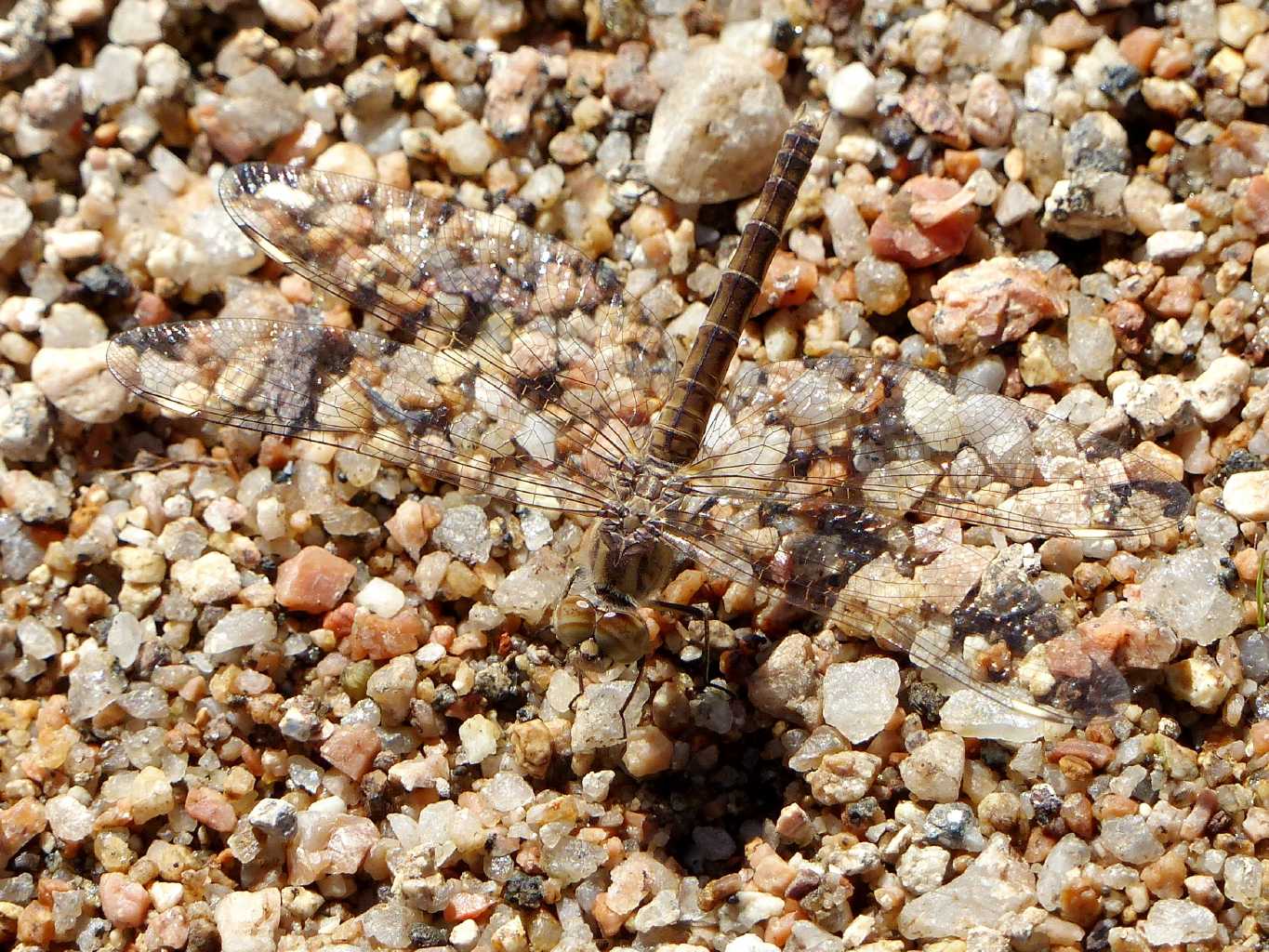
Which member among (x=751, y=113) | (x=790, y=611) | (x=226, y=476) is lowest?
(x=226, y=476)

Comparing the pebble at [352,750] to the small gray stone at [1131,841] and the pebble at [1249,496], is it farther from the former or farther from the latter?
the pebble at [1249,496]

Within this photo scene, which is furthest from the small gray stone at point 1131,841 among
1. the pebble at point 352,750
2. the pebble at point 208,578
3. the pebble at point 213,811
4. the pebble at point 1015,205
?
the pebble at point 208,578

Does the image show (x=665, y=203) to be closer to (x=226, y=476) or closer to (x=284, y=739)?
(x=226, y=476)

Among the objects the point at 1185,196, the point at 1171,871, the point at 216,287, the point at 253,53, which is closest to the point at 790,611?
the point at 1171,871

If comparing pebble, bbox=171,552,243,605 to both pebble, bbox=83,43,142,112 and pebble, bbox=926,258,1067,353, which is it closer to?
pebble, bbox=83,43,142,112

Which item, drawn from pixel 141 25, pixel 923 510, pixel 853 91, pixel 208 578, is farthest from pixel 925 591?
pixel 141 25

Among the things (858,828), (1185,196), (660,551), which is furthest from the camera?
(1185,196)
